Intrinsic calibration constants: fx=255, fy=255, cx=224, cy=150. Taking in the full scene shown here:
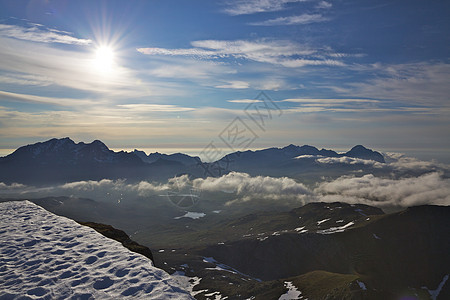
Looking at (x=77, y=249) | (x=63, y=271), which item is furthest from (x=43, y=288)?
(x=77, y=249)

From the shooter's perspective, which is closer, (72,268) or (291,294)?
(72,268)

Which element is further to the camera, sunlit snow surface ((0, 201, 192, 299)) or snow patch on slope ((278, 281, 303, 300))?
snow patch on slope ((278, 281, 303, 300))

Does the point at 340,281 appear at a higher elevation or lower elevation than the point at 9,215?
lower

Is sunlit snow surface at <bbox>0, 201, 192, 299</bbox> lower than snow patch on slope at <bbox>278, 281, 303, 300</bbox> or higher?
higher

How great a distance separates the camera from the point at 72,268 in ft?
44.4

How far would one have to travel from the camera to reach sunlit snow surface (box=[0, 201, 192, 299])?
11.2 metres

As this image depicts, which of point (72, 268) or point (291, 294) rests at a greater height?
point (72, 268)

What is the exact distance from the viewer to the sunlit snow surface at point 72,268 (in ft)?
36.7

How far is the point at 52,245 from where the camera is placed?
54.7 feet

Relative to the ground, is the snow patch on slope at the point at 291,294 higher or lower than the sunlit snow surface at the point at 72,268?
lower

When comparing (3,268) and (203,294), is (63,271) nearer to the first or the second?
(3,268)

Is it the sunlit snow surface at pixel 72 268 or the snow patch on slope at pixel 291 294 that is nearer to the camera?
the sunlit snow surface at pixel 72 268

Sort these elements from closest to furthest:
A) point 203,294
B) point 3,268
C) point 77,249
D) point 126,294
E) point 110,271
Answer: point 126,294
point 110,271
point 3,268
point 77,249
point 203,294

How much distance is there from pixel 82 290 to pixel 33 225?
12.8m
